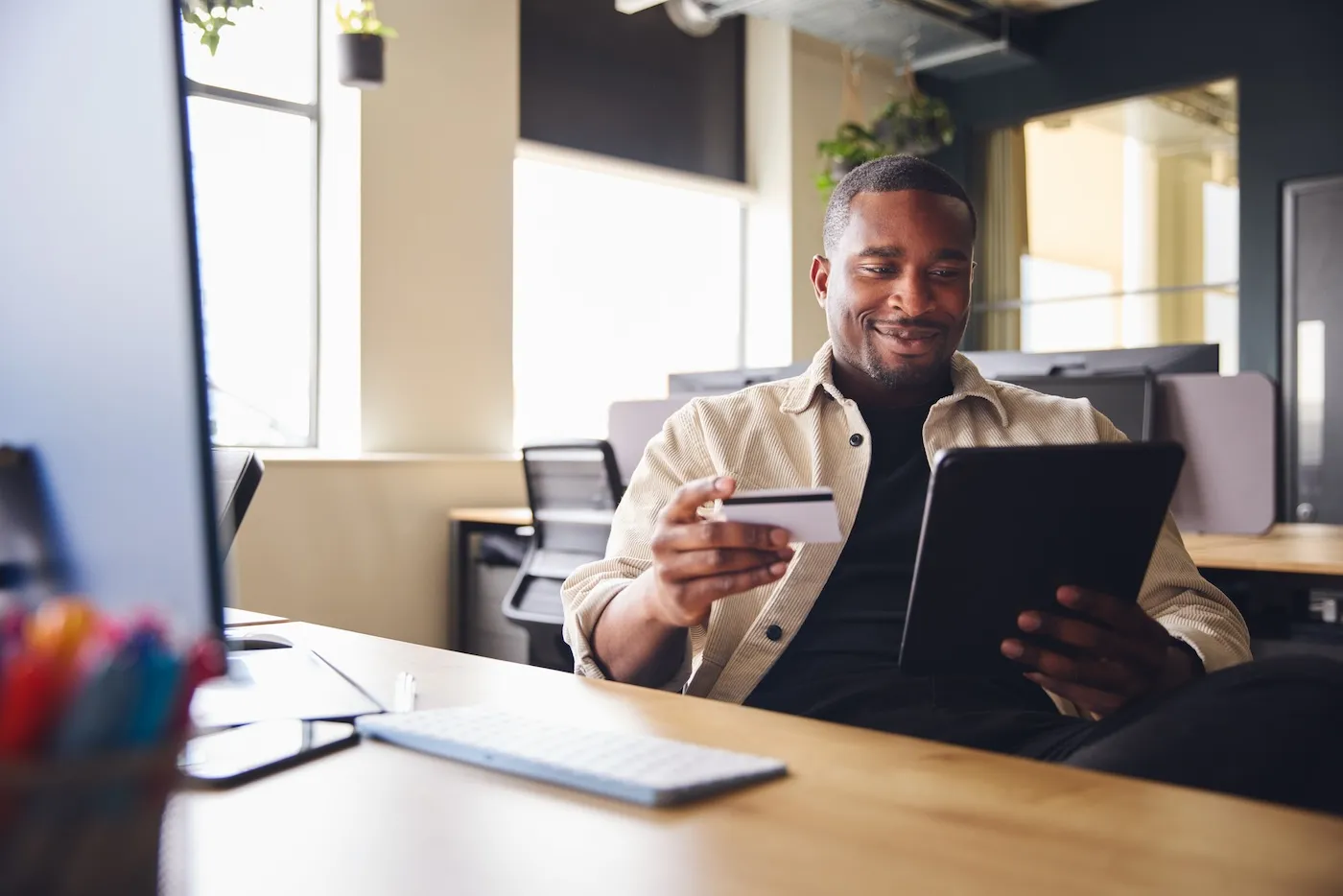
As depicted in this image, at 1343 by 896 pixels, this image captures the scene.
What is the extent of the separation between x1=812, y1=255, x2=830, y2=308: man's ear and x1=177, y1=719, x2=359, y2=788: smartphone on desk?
48.4 inches

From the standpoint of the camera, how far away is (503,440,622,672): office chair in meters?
3.38

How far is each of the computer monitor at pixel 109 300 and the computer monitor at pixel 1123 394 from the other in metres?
2.68

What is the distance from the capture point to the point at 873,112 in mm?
6223

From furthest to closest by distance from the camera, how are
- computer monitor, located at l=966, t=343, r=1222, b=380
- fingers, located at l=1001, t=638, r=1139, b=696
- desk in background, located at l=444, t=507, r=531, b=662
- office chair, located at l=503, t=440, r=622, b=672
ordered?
desk in background, located at l=444, t=507, r=531, b=662 < office chair, located at l=503, t=440, r=622, b=672 < computer monitor, located at l=966, t=343, r=1222, b=380 < fingers, located at l=1001, t=638, r=1139, b=696

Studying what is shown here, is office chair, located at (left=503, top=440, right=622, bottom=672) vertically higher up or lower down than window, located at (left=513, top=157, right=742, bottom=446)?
lower down

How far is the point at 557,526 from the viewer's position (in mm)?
3543

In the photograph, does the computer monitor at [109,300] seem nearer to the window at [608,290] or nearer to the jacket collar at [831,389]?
the jacket collar at [831,389]

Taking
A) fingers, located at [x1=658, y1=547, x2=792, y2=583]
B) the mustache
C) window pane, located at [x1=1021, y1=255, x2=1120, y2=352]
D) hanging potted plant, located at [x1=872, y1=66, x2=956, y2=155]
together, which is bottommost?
fingers, located at [x1=658, y1=547, x2=792, y2=583]

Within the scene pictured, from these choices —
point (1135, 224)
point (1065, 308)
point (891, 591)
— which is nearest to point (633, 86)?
point (1065, 308)

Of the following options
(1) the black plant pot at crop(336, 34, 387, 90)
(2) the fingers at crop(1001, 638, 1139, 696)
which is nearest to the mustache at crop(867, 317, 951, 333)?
(2) the fingers at crop(1001, 638, 1139, 696)

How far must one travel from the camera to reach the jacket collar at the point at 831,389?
166cm

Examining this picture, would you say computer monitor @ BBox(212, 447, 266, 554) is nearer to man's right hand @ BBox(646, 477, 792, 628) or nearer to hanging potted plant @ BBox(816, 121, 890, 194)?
man's right hand @ BBox(646, 477, 792, 628)

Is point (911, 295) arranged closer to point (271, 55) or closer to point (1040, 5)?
point (271, 55)

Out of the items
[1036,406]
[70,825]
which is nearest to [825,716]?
[1036,406]
